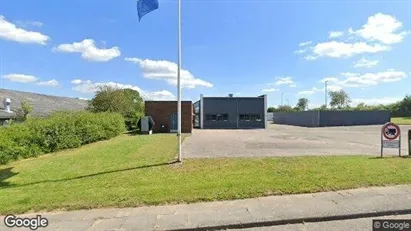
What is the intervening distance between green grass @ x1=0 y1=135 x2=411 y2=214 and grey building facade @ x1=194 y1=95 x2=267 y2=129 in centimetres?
2987

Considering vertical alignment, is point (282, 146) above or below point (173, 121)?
below

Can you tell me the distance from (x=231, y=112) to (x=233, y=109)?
0.50 m

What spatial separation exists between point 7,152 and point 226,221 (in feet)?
39.0

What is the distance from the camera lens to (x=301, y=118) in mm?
51375

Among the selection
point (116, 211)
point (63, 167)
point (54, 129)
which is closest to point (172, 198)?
point (116, 211)

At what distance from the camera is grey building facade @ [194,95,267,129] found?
40750 mm

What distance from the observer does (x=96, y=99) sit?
120ft

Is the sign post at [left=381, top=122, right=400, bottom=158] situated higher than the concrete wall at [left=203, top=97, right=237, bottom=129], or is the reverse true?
the concrete wall at [left=203, top=97, right=237, bottom=129]

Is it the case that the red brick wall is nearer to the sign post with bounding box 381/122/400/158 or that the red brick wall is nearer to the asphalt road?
the sign post with bounding box 381/122/400/158

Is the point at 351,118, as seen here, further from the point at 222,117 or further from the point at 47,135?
the point at 47,135

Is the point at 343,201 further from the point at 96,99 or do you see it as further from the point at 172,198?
the point at 96,99

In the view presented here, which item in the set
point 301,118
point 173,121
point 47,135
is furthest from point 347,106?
point 47,135

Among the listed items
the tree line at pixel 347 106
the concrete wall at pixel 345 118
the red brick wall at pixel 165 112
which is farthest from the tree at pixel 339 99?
the red brick wall at pixel 165 112

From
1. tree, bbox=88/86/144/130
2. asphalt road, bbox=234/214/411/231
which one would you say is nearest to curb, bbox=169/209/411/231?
asphalt road, bbox=234/214/411/231
